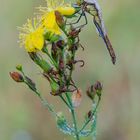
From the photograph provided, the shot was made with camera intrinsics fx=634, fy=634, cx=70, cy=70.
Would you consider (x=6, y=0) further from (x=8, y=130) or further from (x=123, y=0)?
(x=8, y=130)

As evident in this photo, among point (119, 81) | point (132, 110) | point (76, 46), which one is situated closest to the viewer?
point (76, 46)

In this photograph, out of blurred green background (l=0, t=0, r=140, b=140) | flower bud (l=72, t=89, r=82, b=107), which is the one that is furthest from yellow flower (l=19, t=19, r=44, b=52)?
blurred green background (l=0, t=0, r=140, b=140)

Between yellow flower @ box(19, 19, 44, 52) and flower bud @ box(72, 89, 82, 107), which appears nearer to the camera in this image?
yellow flower @ box(19, 19, 44, 52)

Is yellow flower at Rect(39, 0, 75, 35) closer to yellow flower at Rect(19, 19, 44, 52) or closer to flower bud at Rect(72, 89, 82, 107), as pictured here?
yellow flower at Rect(19, 19, 44, 52)

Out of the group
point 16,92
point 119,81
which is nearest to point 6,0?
point 16,92

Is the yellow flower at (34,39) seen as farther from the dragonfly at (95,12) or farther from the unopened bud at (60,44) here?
the dragonfly at (95,12)

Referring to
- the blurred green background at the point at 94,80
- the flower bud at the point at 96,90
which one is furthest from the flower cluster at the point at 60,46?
the blurred green background at the point at 94,80
